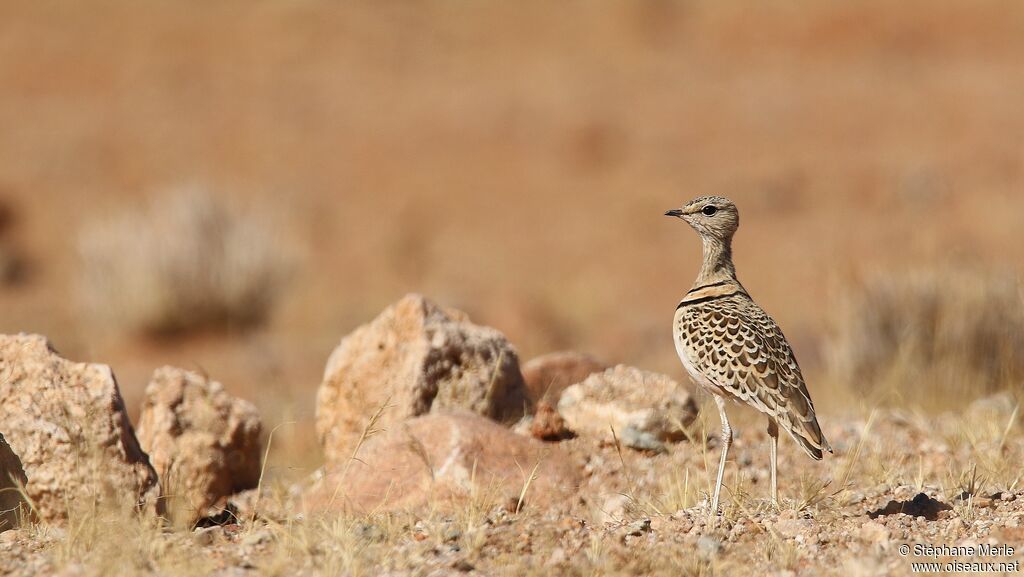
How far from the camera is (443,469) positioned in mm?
5062

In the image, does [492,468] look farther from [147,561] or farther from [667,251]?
[667,251]

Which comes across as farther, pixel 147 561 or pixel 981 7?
pixel 981 7

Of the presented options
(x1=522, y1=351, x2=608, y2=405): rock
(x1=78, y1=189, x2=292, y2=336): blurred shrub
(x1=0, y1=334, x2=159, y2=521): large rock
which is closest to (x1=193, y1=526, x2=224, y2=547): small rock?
(x1=0, y1=334, x2=159, y2=521): large rock

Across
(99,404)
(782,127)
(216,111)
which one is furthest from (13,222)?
(99,404)

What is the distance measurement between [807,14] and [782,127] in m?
6.83

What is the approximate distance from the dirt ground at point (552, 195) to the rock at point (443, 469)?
0.19 m

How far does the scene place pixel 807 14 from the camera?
97.6 feet

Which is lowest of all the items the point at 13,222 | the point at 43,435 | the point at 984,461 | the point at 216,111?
the point at 984,461

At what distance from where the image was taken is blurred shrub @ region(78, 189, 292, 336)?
44.4 ft

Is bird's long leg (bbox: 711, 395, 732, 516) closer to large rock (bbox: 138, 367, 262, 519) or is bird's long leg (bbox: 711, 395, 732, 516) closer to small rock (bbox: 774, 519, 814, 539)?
small rock (bbox: 774, 519, 814, 539)

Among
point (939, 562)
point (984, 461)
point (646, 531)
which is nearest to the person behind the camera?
point (939, 562)

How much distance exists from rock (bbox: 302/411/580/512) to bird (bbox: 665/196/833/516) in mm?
856

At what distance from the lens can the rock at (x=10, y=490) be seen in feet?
15.2

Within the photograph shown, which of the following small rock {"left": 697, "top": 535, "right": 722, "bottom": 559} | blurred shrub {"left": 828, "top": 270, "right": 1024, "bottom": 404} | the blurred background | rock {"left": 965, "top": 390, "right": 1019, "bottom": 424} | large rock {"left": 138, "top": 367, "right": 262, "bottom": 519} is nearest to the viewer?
small rock {"left": 697, "top": 535, "right": 722, "bottom": 559}
